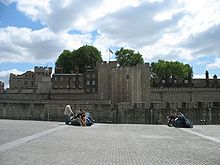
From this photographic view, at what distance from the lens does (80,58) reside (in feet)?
269

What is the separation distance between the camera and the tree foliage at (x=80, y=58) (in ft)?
267

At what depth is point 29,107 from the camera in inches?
1619

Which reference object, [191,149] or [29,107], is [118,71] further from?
[191,149]

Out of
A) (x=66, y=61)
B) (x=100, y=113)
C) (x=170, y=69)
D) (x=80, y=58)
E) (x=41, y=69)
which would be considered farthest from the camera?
A: (x=41, y=69)

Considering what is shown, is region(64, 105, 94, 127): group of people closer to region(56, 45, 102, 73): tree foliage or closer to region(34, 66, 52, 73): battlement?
region(56, 45, 102, 73): tree foliage

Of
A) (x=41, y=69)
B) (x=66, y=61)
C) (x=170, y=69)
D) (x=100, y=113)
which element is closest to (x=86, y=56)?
(x=66, y=61)

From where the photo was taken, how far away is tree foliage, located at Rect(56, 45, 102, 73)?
267ft

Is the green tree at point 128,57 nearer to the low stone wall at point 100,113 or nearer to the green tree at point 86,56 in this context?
the green tree at point 86,56

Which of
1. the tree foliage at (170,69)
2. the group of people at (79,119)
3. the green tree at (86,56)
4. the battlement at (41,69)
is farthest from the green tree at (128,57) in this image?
the group of people at (79,119)

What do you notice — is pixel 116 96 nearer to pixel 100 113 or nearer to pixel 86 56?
pixel 100 113

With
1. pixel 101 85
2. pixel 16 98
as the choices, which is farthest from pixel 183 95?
pixel 16 98

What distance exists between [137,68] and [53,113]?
76.4 feet

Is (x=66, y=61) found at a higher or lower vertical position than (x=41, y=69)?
higher

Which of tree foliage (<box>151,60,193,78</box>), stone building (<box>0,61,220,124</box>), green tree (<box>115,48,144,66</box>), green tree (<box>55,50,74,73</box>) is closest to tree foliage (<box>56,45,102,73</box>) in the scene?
green tree (<box>55,50,74,73</box>)
